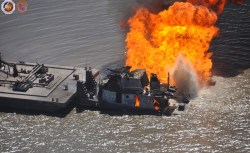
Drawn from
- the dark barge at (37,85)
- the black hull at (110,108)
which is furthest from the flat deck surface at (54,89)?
the black hull at (110,108)

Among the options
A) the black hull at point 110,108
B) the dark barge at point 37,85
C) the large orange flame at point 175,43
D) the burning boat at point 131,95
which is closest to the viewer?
the burning boat at point 131,95

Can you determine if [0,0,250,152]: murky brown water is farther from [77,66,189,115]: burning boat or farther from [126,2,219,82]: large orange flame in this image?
[126,2,219,82]: large orange flame

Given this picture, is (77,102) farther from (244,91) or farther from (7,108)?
(244,91)

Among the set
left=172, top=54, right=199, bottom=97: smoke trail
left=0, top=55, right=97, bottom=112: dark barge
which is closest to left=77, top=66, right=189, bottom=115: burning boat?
left=172, top=54, right=199, bottom=97: smoke trail

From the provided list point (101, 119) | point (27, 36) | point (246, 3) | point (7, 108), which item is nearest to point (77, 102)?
point (101, 119)

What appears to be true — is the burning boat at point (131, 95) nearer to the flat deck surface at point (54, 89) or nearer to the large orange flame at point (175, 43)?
the flat deck surface at point (54, 89)

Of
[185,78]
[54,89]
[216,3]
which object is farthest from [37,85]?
[216,3]

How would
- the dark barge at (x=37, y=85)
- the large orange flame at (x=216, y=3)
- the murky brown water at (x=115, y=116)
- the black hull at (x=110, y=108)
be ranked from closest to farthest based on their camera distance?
1. the murky brown water at (x=115, y=116)
2. the black hull at (x=110, y=108)
3. the dark barge at (x=37, y=85)
4. the large orange flame at (x=216, y=3)

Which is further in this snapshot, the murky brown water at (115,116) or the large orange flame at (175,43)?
the large orange flame at (175,43)
